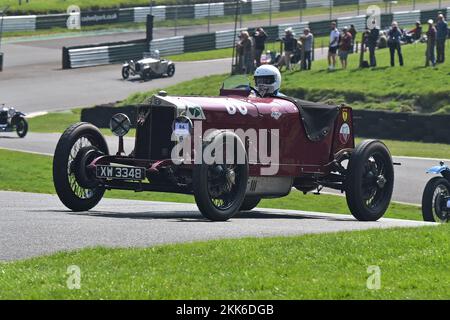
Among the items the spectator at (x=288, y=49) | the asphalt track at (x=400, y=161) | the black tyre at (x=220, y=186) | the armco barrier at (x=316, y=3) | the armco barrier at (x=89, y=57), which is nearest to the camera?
the black tyre at (x=220, y=186)

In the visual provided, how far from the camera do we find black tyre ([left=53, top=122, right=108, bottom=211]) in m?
13.6

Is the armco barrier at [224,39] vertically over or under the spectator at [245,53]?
under

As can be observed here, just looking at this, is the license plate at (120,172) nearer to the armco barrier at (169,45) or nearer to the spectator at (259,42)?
the spectator at (259,42)

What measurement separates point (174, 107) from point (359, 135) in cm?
1677

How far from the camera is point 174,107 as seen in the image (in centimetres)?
1323

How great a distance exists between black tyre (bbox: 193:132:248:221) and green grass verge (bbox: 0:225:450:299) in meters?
2.07

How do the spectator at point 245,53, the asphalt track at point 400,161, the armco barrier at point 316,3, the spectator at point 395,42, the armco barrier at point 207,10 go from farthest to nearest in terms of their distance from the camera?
the armco barrier at point 316,3, the armco barrier at point 207,10, the spectator at point 245,53, the spectator at point 395,42, the asphalt track at point 400,161

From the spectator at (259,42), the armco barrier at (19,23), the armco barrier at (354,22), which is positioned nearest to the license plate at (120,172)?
the spectator at (259,42)

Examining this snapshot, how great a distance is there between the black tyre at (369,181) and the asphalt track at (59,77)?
22737 mm

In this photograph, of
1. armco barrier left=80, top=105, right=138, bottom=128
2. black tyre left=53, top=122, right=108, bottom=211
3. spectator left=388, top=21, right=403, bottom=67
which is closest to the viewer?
black tyre left=53, top=122, right=108, bottom=211

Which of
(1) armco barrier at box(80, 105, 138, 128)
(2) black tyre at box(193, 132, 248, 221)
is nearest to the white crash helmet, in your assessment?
(2) black tyre at box(193, 132, 248, 221)

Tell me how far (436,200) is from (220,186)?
167 inches

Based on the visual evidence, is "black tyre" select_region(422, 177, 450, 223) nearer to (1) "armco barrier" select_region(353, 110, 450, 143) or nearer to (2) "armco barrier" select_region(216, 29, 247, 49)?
(1) "armco barrier" select_region(353, 110, 450, 143)

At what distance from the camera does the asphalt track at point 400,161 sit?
2175 cm
